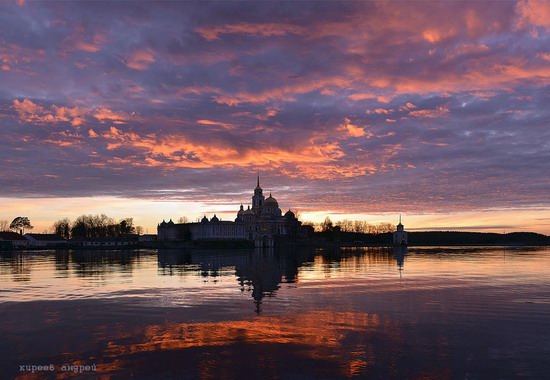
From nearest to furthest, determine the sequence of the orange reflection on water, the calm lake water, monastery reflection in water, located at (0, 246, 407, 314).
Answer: the calm lake water, the orange reflection on water, monastery reflection in water, located at (0, 246, 407, 314)

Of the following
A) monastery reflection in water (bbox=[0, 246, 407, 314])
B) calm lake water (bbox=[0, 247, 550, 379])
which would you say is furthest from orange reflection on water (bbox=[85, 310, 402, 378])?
monastery reflection in water (bbox=[0, 246, 407, 314])

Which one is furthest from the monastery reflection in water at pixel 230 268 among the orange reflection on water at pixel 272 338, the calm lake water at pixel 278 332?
the orange reflection on water at pixel 272 338

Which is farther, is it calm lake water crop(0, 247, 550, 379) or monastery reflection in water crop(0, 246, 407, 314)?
monastery reflection in water crop(0, 246, 407, 314)

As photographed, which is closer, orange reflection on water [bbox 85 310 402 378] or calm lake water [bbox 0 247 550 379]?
calm lake water [bbox 0 247 550 379]

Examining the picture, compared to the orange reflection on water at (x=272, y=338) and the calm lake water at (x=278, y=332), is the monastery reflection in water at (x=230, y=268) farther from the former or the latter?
the orange reflection on water at (x=272, y=338)

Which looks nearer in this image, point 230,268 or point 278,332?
point 278,332

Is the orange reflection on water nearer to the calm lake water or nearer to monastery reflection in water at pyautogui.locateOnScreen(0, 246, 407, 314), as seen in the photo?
the calm lake water

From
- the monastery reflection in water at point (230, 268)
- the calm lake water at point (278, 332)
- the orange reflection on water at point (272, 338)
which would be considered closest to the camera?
the calm lake water at point (278, 332)

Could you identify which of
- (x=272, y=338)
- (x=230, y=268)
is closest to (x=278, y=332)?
(x=272, y=338)

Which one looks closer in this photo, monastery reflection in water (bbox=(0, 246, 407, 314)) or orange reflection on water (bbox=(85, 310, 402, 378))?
orange reflection on water (bbox=(85, 310, 402, 378))

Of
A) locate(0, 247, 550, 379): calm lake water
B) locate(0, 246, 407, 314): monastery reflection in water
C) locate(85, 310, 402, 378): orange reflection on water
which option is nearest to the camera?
locate(0, 247, 550, 379): calm lake water

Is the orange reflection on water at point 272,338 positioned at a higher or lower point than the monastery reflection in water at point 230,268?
higher

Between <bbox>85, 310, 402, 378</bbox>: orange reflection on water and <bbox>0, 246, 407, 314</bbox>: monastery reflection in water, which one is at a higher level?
<bbox>85, 310, 402, 378</bbox>: orange reflection on water

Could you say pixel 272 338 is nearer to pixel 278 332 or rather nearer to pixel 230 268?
pixel 278 332
